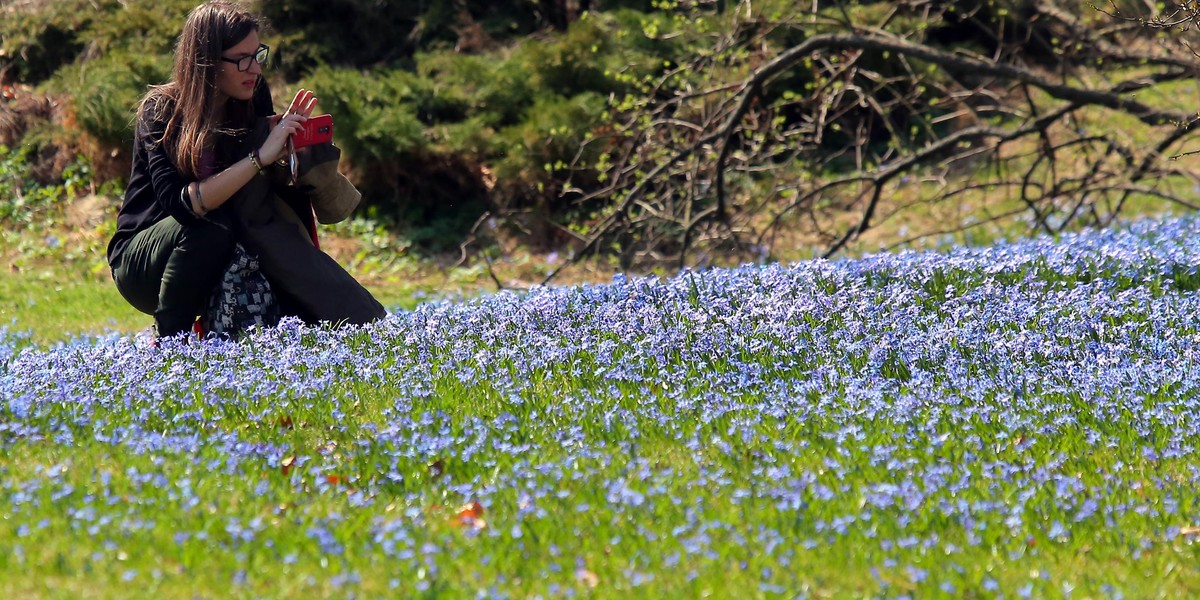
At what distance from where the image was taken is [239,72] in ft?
16.4

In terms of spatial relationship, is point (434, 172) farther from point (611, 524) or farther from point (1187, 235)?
point (611, 524)

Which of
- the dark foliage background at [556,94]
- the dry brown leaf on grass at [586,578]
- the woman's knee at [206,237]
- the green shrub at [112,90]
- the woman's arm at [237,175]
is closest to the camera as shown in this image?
the dry brown leaf on grass at [586,578]

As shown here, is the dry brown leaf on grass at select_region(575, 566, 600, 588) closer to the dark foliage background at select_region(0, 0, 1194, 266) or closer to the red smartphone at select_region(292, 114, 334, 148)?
the red smartphone at select_region(292, 114, 334, 148)

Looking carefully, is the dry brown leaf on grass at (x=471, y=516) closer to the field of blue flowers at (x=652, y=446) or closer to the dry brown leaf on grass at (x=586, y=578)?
the field of blue flowers at (x=652, y=446)

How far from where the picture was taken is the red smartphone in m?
5.03

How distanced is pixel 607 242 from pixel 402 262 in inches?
65.7

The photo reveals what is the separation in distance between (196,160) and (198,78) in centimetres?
33

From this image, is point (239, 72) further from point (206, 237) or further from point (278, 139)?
point (206, 237)

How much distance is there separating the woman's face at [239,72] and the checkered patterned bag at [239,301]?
63cm

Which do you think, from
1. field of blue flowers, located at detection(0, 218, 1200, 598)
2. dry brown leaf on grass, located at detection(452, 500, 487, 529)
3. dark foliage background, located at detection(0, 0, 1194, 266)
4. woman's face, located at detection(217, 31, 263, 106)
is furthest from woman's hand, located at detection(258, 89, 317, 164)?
dark foliage background, located at detection(0, 0, 1194, 266)

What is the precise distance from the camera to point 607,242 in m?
9.73

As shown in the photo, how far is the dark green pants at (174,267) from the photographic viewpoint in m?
4.99

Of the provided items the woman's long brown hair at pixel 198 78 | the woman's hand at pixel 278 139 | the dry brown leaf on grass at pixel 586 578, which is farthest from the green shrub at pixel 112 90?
the dry brown leaf on grass at pixel 586 578

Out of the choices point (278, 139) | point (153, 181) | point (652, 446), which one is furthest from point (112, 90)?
point (652, 446)
